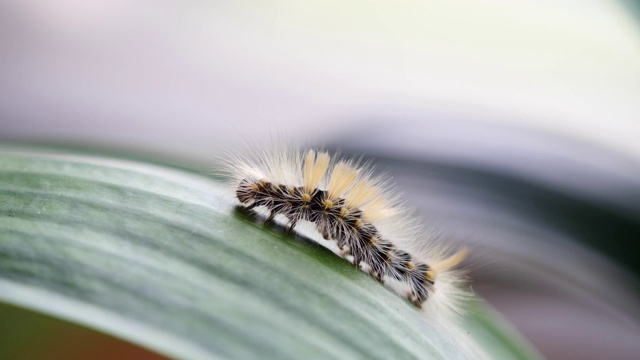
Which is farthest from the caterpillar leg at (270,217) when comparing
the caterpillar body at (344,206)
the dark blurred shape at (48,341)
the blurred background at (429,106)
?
the blurred background at (429,106)

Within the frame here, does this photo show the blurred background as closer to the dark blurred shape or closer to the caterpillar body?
the dark blurred shape

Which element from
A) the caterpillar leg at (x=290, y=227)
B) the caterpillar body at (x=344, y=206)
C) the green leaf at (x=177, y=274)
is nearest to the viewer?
the green leaf at (x=177, y=274)

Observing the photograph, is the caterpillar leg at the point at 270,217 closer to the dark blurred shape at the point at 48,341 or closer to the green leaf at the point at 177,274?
the green leaf at the point at 177,274

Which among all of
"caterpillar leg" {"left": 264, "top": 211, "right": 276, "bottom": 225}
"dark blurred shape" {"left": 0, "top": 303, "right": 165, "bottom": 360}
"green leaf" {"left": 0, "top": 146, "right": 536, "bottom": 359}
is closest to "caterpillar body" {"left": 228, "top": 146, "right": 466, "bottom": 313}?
"caterpillar leg" {"left": 264, "top": 211, "right": 276, "bottom": 225}

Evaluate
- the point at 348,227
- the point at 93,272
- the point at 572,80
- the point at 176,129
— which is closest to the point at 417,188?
the point at 348,227

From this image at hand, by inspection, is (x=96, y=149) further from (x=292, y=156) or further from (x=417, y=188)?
(x=417, y=188)

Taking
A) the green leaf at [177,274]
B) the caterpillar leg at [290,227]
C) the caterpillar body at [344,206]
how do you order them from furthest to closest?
the caterpillar body at [344,206]
the caterpillar leg at [290,227]
the green leaf at [177,274]

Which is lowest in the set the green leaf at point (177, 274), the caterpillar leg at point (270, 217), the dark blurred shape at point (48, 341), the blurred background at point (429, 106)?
the dark blurred shape at point (48, 341)
